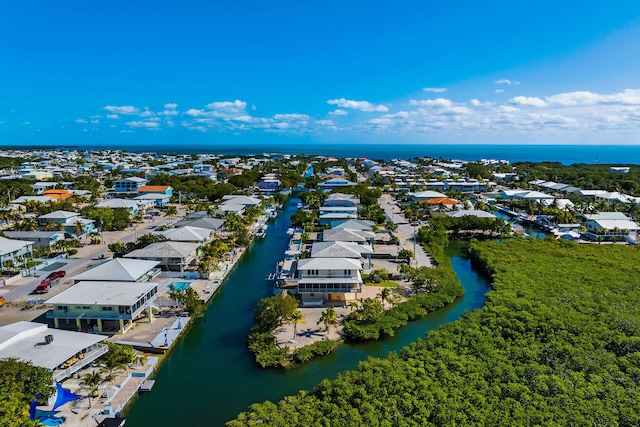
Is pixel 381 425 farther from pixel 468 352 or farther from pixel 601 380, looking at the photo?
pixel 601 380

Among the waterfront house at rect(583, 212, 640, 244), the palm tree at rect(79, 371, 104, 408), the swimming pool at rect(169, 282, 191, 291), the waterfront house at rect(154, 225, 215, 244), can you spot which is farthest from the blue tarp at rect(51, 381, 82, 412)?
the waterfront house at rect(583, 212, 640, 244)

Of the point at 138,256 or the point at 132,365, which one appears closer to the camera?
the point at 132,365

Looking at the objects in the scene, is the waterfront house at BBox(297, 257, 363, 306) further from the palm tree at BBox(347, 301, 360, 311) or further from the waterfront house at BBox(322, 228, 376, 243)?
the waterfront house at BBox(322, 228, 376, 243)

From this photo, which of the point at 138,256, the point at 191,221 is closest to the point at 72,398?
the point at 138,256

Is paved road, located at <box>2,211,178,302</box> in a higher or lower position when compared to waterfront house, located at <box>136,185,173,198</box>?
lower

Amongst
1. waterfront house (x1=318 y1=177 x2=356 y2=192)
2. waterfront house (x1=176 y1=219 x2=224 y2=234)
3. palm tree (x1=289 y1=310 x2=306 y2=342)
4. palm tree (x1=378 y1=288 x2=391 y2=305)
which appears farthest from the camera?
waterfront house (x1=318 y1=177 x2=356 y2=192)

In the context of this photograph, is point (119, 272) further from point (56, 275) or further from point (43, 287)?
point (56, 275)

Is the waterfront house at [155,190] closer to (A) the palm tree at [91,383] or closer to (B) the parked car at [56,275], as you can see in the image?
(B) the parked car at [56,275]
